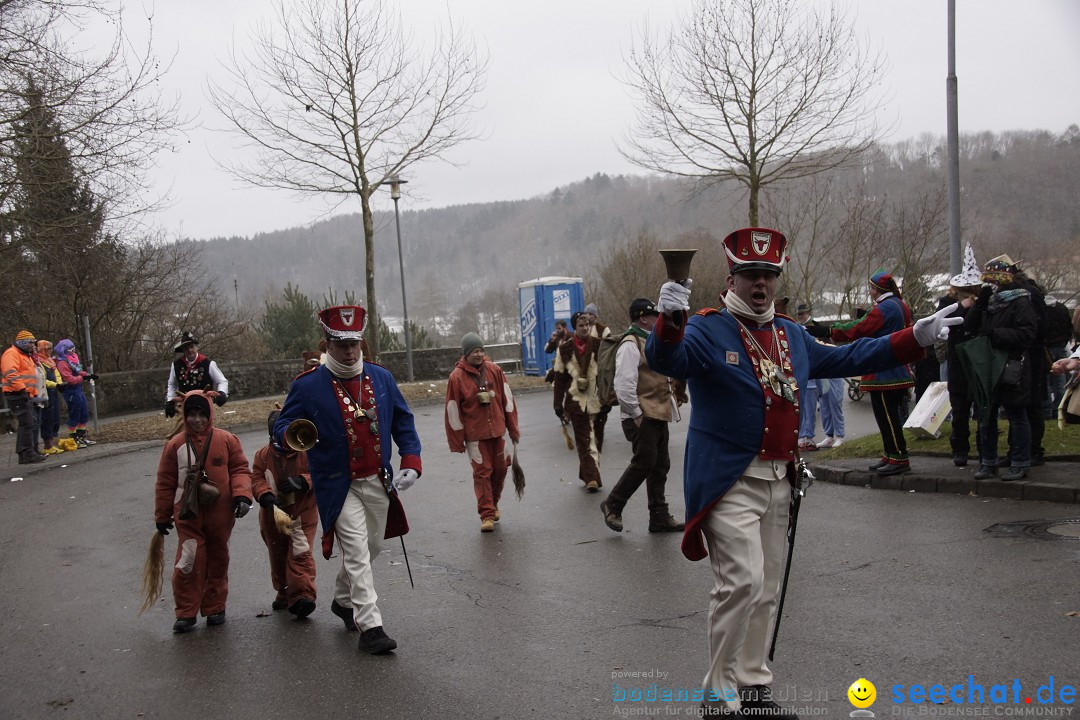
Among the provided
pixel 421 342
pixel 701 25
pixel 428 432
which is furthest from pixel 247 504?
pixel 421 342

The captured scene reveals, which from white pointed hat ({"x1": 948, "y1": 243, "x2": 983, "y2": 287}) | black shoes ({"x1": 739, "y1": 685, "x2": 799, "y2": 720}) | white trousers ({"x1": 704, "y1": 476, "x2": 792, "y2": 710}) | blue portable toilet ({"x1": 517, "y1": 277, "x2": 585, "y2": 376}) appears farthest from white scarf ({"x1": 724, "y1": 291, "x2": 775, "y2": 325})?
blue portable toilet ({"x1": 517, "y1": 277, "x2": 585, "y2": 376})

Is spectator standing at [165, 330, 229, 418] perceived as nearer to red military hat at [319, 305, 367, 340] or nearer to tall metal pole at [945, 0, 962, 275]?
red military hat at [319, 305, 367, 340]

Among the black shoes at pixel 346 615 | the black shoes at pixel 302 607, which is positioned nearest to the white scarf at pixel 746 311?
the black shoes at pixel 346 615

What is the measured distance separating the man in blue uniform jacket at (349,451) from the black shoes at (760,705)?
242 cm

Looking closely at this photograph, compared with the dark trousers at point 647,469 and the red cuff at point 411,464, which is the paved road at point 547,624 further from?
the red cuff at point 411,464

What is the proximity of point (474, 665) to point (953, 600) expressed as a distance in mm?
2933

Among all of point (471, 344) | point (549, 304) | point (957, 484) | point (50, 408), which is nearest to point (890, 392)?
point (957, 484)

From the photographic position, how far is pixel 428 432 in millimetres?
17547

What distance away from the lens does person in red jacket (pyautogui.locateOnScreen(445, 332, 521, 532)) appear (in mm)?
9328

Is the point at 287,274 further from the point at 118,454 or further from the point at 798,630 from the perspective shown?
the point at 798,630

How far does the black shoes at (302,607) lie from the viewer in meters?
6.58

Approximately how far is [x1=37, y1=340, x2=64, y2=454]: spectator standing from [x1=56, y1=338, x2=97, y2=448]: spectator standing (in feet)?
0.85

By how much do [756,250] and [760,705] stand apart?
207cm

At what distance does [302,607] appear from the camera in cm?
659
